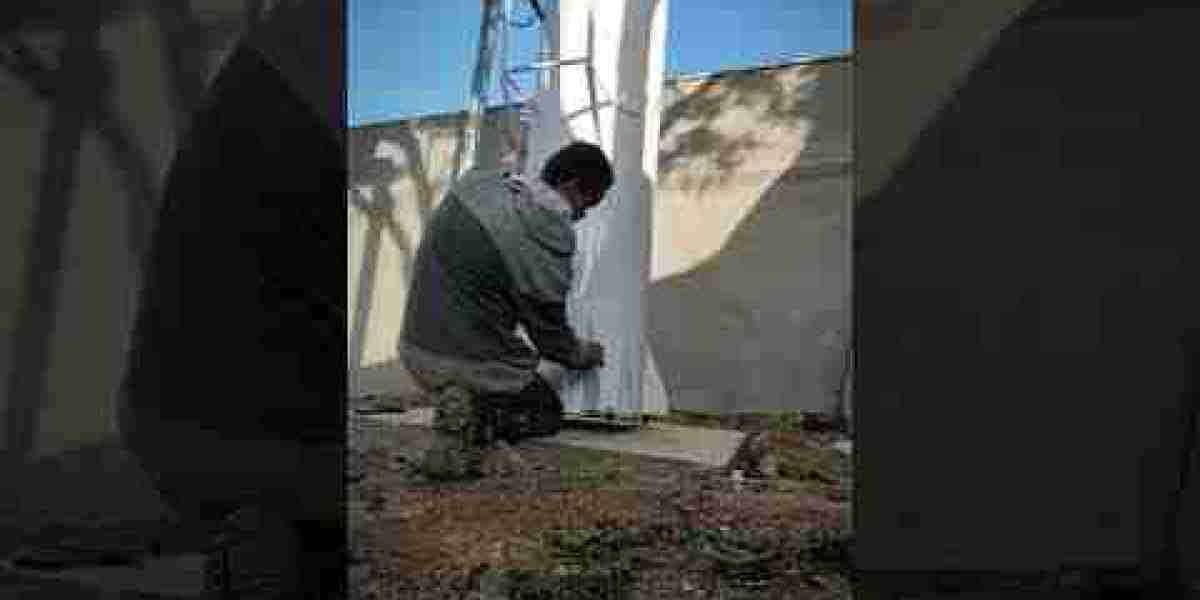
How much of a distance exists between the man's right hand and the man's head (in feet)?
1.65

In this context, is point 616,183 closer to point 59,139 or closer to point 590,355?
point 590,355

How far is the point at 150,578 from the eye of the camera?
5.67ft

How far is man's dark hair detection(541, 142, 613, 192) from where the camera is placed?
3.87 m

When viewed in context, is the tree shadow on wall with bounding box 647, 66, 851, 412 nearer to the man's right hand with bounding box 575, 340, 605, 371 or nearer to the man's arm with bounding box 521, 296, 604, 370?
the man's right hand with bounding box 575, 340, 605, 371

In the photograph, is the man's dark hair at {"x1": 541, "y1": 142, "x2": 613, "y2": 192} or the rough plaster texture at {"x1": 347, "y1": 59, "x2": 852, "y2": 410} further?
the rough plaster texture at {"x1": 347, "y1": 59, "x2": 852, "y2": 410}

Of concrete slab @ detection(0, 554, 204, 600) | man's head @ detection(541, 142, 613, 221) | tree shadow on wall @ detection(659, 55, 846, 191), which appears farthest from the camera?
tree shadow on wall @ detection(659, 55, 846, 191)

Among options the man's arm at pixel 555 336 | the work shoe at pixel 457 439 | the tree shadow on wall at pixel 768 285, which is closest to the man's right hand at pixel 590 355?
the man's arm at pixel 555 336

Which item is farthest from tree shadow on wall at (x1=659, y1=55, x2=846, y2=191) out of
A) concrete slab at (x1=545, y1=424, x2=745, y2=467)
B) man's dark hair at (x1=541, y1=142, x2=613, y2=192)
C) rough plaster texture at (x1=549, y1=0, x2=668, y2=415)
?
concrete slab at (x1=545, y1=424, x2=745, y2=467)

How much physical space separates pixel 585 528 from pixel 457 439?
28.8 inches

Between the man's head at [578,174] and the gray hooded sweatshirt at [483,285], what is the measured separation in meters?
0.21

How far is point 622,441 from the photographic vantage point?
3660 mm

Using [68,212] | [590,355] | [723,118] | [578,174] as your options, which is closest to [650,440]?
[590,355]

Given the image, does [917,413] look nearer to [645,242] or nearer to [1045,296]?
[1045,296]

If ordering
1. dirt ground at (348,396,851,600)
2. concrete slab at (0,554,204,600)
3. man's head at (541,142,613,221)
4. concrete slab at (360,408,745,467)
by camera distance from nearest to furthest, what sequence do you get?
concrete slab at (0,554,204,600) < dirt ground at (348,396,851,600) < concrete slab at (360,408,745,467) < man's head at (541,142,613,221)
